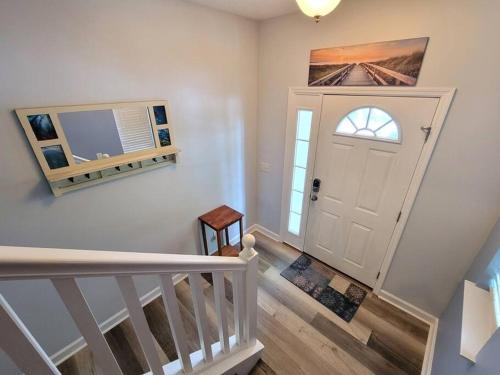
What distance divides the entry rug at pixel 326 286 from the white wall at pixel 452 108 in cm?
37

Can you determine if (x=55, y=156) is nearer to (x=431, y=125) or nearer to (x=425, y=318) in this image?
(x=431, y=125)

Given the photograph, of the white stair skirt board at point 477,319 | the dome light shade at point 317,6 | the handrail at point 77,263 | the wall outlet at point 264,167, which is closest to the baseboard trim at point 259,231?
the wall outlet at point 264,167

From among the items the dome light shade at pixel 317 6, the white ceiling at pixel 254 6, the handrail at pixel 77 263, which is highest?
the white ceiling at pixel 254 6

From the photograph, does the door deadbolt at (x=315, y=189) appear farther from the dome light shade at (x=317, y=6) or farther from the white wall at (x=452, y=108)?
the dome light shade at (x=317, y=6)

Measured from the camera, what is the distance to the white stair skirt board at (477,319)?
103 cm

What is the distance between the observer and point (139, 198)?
1.77m

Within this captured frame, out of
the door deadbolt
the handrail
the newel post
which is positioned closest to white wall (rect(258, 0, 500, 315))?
the door deadbolt

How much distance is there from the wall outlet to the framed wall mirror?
46.8 inches

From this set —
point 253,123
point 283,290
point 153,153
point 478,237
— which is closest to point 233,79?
point 253,123

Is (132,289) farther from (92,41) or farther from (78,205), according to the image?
(92,41)

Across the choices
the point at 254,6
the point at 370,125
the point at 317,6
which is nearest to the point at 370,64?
the point at 370,125

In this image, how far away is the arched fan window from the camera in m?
1.70

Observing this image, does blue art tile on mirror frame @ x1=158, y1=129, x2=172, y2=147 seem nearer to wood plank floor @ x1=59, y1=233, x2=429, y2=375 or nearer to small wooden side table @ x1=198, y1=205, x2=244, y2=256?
small wooden side table @ x1=198, y1=205, x2=244, y2=256

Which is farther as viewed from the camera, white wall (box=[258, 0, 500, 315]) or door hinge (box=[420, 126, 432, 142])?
door hinge (box=[420, 126, 432, 142])
